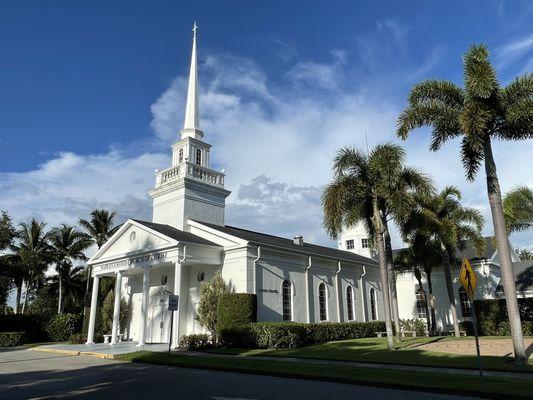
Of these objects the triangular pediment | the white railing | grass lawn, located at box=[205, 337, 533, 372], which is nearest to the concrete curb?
grass lawn, located at box=[205, 337, 533, 372]

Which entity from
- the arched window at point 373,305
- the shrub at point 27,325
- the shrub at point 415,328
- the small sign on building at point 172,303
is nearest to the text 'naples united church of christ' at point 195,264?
the arched window at point 373,305

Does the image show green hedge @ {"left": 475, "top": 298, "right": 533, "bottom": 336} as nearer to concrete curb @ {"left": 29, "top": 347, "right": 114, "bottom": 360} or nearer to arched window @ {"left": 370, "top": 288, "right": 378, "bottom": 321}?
arched window @ {"left": 370, "top": 288, "right": 378, "bottom": 321}

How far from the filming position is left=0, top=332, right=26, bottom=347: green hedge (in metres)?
27.4

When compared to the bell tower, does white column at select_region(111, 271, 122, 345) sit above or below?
below

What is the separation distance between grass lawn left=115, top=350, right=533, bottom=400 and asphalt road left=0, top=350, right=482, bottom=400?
1.12 ft

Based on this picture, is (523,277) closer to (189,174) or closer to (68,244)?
(189,174)

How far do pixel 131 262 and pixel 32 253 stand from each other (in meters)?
25.4

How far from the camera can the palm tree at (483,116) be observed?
14469mm

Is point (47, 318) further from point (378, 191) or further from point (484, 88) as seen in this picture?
point (484, 88)

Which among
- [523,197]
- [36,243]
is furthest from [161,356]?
[36,243]

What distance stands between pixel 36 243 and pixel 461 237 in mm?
41270

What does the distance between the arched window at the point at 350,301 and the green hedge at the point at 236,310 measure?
11.9m

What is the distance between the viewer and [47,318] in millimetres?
32156

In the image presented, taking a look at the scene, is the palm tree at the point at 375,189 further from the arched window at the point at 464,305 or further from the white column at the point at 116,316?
the arched window at the point at 464,305
